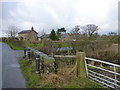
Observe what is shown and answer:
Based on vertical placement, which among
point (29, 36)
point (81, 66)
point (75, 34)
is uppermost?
point (29, 36)

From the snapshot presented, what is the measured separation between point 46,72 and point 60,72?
0.59 metres

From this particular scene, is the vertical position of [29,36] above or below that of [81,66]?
above

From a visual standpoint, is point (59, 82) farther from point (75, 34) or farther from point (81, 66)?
point (75, 34)

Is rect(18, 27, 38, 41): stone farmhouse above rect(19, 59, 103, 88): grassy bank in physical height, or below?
above

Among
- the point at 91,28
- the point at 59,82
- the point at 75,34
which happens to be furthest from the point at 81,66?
the point at 91,28

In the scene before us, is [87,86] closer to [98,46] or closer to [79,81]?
[79,81]

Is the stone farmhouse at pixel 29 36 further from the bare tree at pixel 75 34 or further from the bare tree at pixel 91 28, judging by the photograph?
the bare tree at pixel 91 28

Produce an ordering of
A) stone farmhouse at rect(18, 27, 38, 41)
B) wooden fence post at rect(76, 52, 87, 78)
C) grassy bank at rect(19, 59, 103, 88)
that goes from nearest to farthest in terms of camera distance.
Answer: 1. grassy bank at rect(19, 59, 103, 88)
2. wooden fence post at rect(76, 52, 87, 78)
3. stone farmhouse at rect(18, 27, 38, 41)

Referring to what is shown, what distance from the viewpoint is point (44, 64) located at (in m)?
4.69

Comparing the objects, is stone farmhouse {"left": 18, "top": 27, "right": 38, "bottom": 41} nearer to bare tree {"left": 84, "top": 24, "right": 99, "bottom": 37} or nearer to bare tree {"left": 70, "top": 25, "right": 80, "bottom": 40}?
bare tree {"left": 70, "top": 25, "right": 80, "bottom": 40}

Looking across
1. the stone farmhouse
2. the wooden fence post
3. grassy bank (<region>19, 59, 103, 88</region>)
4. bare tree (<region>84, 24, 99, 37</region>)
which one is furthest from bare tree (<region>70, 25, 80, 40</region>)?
grassy bank (<region>19, 59, 103, 88</region>)

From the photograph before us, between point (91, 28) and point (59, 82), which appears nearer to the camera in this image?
point (59, 82)

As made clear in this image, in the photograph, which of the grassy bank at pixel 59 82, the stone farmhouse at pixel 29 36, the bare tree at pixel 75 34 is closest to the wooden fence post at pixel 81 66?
the grassy bank at pixel 59 82

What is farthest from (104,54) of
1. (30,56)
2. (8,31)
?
(8,31)
